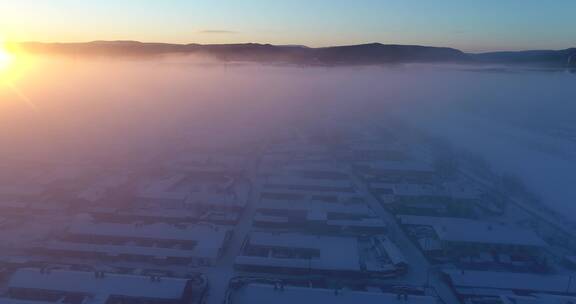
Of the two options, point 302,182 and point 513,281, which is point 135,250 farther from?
A: point 513,281

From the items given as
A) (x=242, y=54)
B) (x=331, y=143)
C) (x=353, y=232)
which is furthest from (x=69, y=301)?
(x=242, y=54)

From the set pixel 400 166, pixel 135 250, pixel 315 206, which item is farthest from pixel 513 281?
pixel 135 250

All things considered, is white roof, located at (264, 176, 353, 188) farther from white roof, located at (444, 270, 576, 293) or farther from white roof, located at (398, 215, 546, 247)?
white roof, located at (444, 270, 576, 293)

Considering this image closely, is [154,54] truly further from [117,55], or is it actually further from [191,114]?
[191,114]

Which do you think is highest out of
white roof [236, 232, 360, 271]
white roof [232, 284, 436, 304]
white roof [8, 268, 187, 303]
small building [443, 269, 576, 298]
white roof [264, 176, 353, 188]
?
white roof [264, 176, 353, 188]

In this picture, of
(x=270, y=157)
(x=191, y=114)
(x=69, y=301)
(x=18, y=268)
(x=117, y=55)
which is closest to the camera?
(x=69, y=301)

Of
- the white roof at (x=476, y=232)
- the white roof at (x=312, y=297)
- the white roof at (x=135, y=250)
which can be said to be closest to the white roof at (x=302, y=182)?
the white roof at (x=476, y=232)

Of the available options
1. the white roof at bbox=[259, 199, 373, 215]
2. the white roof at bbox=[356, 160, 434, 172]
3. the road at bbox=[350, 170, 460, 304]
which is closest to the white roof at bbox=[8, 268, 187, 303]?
the white roof at bbox=[259, 199, 373, 215]

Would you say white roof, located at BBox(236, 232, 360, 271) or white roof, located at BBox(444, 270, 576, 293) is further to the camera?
white roof, located at BBox(236, 232, 360, 271)
